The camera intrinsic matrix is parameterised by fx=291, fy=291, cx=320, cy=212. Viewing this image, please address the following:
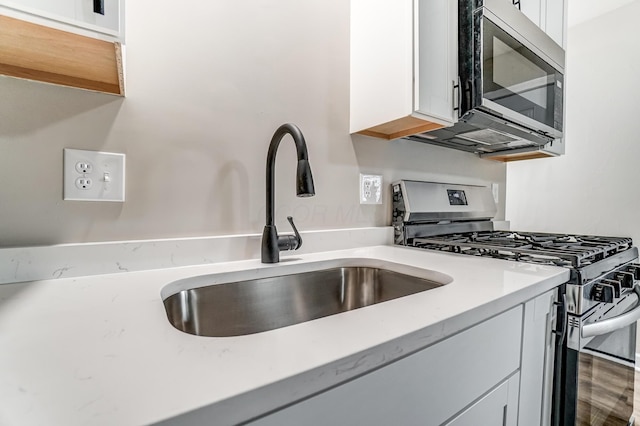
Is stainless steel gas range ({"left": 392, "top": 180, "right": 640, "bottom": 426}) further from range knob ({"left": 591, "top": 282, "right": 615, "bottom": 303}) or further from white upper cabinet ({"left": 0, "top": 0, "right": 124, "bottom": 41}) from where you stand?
white upper cabinet ({"left": 0, "top": 0, "right": 124, "bottom": 41})

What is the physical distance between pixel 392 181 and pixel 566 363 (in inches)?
31.7

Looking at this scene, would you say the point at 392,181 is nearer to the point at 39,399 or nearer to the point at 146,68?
the point at 146,68

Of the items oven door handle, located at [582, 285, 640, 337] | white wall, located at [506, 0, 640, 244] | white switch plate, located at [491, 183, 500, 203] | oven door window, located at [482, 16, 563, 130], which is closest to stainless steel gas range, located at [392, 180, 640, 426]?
oven door handle, located at [582, 285, 640, 337]

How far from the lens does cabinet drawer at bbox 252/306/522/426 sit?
34cm

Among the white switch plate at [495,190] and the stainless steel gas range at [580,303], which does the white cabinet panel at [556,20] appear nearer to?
the white switch plate at [495,190]

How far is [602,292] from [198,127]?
120cm

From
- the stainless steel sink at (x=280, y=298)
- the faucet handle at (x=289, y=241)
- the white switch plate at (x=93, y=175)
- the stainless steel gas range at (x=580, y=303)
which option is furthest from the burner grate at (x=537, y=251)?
the white switch plate at (x=93, y=175)

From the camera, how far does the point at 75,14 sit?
44 centimetres

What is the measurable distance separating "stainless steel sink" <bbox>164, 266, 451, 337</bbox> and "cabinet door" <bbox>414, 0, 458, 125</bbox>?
1.82 feet

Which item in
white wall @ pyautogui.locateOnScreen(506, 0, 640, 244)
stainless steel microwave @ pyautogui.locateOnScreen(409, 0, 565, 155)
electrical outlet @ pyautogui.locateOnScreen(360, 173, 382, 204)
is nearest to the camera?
stainless steel microwave @ pyautogui.locateOnScreen(409, 0, 565, 155)

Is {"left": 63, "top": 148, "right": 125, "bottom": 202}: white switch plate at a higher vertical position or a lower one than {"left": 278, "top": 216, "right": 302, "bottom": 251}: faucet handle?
higher

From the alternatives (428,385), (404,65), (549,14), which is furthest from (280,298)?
(549,14)

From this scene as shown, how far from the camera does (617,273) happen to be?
3.13 feet

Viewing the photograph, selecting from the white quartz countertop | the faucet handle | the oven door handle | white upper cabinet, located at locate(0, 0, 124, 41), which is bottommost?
the oven door handle
